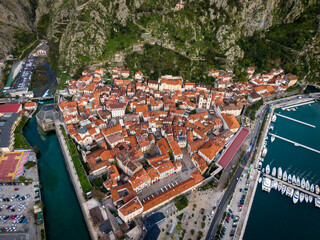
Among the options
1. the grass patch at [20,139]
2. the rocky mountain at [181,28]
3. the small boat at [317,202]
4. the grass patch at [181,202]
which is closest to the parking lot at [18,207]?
the grass patch at [20,139]

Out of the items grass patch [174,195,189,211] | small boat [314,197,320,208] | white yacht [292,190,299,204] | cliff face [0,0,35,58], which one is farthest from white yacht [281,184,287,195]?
cliff face [0,0,35,58]

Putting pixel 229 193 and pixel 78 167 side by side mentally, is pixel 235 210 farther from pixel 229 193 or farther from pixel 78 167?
pixel 78 167

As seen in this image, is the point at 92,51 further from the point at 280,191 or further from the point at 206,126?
the point at 280,191

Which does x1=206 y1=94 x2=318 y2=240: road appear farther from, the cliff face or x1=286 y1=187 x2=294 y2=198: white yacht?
the cliff face

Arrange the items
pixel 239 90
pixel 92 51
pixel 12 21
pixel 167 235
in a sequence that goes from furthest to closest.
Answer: pixel 12 21, pixel 92 51, pixel 239 90, pixel 167 235

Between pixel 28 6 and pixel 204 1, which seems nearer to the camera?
pixel 204 1

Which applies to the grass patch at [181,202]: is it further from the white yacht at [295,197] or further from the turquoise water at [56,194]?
the white yacht at [295,197]

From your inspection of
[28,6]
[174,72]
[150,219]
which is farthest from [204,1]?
[28,6]
